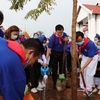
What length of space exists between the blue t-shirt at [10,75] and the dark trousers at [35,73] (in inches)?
162

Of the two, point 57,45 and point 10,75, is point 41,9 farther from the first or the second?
point 10,75

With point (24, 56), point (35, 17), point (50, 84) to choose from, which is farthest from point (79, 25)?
point (24, 56)

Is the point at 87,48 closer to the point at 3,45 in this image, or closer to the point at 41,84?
the point at 41,84

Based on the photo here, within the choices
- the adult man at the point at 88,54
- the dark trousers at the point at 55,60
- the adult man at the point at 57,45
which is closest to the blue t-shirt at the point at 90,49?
the adult man at the point at 88,54

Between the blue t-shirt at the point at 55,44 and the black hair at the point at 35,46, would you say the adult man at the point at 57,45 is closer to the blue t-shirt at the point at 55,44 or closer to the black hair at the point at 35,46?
the blue t-shirt at the point at 55,44

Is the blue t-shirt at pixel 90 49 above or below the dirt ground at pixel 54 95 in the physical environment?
above

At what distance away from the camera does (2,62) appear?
1.40 m

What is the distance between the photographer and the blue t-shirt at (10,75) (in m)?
1.39

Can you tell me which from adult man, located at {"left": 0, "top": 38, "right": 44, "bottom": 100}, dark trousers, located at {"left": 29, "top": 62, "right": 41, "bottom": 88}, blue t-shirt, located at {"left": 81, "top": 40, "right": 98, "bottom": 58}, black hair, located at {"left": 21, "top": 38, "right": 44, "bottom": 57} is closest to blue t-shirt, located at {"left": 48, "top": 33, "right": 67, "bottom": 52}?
dark trousers, located at {"left": 29, "top": 62, "right": 41, "bottom": 88}

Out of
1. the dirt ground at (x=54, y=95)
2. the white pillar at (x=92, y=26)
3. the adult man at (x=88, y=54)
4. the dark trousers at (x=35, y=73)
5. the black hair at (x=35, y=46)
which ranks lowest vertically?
the dirt ground at (x=54, y=95)

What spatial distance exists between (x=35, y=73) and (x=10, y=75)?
14.1 feet

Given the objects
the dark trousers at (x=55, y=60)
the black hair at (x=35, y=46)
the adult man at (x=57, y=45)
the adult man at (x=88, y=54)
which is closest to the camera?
the black hair at (x=35, y=46)

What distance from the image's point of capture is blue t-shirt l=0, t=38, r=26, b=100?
1.39 metres

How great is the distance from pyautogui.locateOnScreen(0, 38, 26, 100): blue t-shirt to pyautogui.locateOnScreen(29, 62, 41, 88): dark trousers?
4125 mm
